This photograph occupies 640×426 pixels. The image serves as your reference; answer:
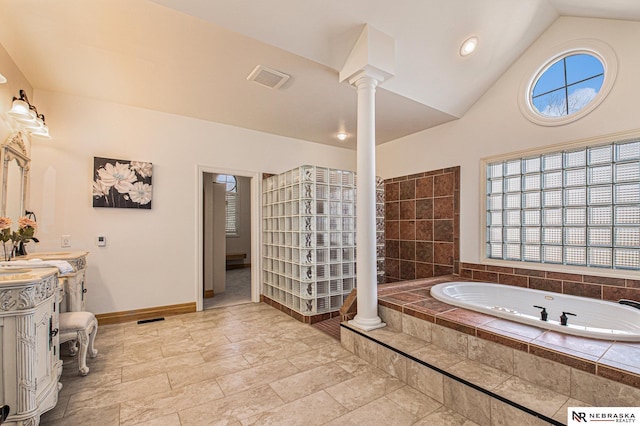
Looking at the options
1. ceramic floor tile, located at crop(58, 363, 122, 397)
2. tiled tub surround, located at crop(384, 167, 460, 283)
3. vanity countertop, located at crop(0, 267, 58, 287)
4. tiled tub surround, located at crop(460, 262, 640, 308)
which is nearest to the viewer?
vanity countertop, located at crop(0, 267, 58, 287)

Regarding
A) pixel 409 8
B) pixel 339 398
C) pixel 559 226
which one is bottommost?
pixel 339 398

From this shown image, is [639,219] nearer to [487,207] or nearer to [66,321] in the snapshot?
[487,207]

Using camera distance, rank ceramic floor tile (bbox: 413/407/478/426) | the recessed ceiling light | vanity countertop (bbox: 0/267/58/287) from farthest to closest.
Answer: the recessed ceiling light < ceramic floor tile (bbox: 413/407/478/426) < vanity countertop (bbox: 0/267/58/287)

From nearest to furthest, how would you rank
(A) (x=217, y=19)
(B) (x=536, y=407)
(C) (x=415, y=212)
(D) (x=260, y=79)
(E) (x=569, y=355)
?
(B) (x=536, y=407)
(E) (x=569, y=355)
(A) (x=217, y=19)
(D) (x=260, y=79)
(C) (x=415, y=212)

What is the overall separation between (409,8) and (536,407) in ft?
9.41

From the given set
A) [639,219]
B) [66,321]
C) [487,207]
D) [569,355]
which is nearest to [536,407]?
[569,355]

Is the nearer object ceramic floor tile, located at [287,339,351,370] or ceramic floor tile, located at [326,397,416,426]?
ceramic floor tile, located at [326,397,416,426]

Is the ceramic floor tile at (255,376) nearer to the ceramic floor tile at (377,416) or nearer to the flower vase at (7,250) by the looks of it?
the ceramic floor tile at (377,416)

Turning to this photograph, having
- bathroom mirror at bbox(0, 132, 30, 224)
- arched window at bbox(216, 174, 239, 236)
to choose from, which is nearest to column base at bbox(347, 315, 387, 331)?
bathroom mirror at bbox(0, 132, 30, 224)

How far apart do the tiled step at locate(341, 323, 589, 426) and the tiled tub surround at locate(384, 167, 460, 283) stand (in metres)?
1.91

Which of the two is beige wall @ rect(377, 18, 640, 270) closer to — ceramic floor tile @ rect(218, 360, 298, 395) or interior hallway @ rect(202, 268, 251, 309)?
ceramic floor tile @ rect(218, 360, 298, 395)

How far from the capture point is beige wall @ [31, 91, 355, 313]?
9.98 ft

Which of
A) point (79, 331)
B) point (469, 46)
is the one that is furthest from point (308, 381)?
point (469, 46)

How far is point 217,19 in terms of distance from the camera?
213cm
